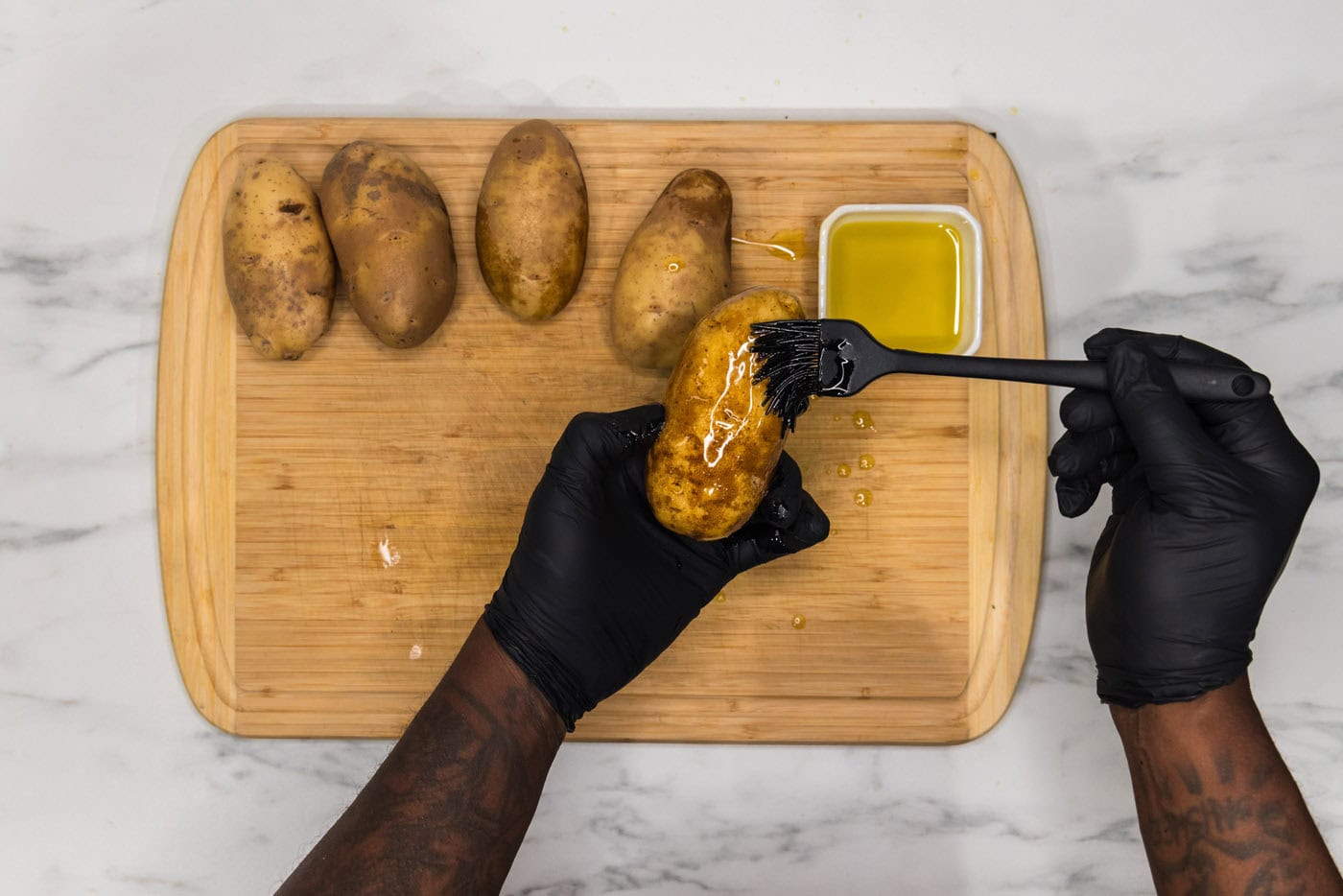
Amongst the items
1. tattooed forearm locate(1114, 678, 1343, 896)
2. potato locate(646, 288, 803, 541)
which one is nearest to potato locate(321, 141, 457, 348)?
potato locate(646, 288, 803, 541)

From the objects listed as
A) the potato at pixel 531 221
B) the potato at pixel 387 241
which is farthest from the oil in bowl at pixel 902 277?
the potato at pixel 387 241

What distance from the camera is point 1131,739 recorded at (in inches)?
59.2

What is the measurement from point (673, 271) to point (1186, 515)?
35.0 inches

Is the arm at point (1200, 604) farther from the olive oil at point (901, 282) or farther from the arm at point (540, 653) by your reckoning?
the arm at point (540, 653)

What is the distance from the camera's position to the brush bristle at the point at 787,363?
137cm

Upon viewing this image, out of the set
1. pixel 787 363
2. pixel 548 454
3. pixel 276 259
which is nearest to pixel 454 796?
pixel 548 454

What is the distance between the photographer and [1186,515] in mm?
1401

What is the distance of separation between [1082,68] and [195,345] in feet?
5.83

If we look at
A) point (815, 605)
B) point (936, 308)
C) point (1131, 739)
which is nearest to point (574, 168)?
point (936, 308)

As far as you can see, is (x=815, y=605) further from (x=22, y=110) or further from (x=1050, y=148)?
(x=22, y=110)

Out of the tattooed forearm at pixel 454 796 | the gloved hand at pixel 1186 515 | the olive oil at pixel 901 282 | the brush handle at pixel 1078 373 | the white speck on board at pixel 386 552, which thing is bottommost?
the tattooed forearm at pixel 454 796

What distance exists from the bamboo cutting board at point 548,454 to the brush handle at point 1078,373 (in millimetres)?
270

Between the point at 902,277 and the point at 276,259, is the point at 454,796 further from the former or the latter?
the point at 902,277

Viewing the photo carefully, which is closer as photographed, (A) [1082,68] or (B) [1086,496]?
(B) [1086,496]
